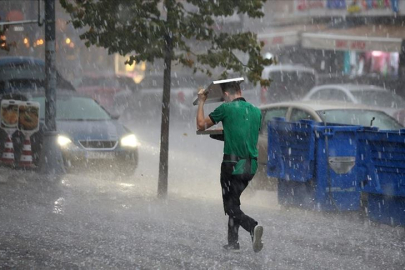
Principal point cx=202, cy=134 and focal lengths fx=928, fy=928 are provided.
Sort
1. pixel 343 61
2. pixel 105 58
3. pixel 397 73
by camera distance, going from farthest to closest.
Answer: pixel 105 58 < pixel 343 61 < pixel 397 73

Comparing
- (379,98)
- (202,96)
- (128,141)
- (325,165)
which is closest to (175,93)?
(379,98)

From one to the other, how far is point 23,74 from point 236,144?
14.2m

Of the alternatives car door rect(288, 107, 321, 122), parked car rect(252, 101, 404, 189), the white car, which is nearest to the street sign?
parked car rect(252, 101, 404, 189)

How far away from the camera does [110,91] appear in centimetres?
3475

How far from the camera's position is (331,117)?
12.8m

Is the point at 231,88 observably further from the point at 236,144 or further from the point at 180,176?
the point at 180,176

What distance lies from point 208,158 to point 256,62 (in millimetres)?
7470

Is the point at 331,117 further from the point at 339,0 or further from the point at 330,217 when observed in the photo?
the point at 339,0

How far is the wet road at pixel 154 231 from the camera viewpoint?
27.3 feet

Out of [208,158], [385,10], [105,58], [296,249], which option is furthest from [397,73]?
[105,58]

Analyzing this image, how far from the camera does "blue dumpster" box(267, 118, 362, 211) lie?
11.1 meters

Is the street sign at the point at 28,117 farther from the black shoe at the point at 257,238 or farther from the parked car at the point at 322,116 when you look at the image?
the black shoe at the point at 257,238

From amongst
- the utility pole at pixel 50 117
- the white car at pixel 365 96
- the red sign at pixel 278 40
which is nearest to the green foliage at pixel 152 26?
the utility pole at pixel 50 117

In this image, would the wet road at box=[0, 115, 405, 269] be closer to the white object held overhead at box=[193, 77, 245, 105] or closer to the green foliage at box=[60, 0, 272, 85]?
Answer: the white object held overhead at box=[193, 77, 245, 105]
